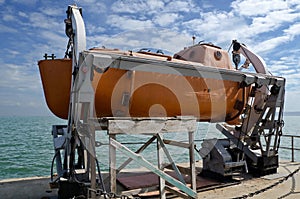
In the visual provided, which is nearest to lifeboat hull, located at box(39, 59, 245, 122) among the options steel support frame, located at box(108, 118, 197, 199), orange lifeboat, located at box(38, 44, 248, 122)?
orange lifeboat, located at box(38, 44, 248, 122)

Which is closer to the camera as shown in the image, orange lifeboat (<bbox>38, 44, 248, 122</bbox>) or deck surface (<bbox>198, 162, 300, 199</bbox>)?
orange lifeboat (<bbox>38, 44, 248, 122</bbox>)

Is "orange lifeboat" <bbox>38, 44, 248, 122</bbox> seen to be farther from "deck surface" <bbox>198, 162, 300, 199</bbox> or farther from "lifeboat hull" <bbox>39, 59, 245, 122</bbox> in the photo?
"deck surface" <bbox>198, 162, 300, 199</bbox>

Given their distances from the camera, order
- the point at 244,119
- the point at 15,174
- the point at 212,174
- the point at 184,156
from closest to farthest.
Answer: the point at 212,174 → the point at 244,119 → the point at 15,174 → the point at 184,156

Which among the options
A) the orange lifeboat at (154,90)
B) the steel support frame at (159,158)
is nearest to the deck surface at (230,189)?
the steel support frame at (159,158)

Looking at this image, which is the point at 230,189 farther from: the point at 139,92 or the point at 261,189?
the point at 139,92

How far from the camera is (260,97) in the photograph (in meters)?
6.93

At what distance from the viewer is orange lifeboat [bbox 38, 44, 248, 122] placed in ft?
15.3

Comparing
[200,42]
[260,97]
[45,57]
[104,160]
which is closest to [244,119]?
[260,97]

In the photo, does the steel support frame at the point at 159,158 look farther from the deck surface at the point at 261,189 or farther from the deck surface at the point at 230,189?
the deck surface at the point at 261,189

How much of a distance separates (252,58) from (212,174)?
3.40 metres

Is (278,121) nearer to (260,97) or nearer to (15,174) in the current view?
(260,97)

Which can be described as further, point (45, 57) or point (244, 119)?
point (244, 119)

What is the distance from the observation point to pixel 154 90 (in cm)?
513

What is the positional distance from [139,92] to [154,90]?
33 centimetres
